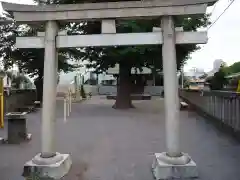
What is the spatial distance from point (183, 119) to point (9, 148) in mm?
9935

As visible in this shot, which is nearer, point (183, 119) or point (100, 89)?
point (183, 119)

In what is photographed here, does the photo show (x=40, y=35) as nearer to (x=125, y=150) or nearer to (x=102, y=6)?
(x=102, y=6)

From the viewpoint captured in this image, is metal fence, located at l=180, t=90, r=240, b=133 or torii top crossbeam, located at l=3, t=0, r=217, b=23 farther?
metal fence, located at l=180, t=90, r=240, b=133

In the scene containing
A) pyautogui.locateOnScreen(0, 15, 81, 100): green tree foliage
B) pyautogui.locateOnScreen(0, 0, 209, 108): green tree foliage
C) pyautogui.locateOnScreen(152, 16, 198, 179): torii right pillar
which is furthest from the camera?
pyautogui.locateOnScreen(0, 15, 81, 100): green tree foliage

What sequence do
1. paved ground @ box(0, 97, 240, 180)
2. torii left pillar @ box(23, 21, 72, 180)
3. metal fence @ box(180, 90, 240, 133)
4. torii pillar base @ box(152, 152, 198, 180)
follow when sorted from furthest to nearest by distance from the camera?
1. metal fence @ box(180, 90, 240, 133)
2. paved ground @ box(0, 97, 240, 180)
3. torii left pillar @ box(23, 21, 72, 180)
4. torii pillar base @ box(152, 152, 198, 180)

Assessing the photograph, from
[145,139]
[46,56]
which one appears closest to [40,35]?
[46,56]

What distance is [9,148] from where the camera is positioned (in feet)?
35.5

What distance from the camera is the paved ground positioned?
7.98m

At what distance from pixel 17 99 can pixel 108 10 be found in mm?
16291

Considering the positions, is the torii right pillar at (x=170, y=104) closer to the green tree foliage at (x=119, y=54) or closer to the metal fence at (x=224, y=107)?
the metal fence at (x=224, y=107)

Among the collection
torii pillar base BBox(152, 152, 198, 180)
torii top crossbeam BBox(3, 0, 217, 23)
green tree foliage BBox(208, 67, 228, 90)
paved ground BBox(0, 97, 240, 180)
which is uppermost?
torii top crossbeam BBox(3, 0, 217, 23)

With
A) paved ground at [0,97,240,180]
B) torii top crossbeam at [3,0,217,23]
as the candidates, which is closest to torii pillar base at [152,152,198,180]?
paved ground at [0,97,240,180]

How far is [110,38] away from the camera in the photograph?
25.7 ft

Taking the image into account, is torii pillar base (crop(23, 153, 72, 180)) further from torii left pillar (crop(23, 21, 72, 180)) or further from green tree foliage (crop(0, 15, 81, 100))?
green tree foliage (crop(0, 15, 81, 100))
